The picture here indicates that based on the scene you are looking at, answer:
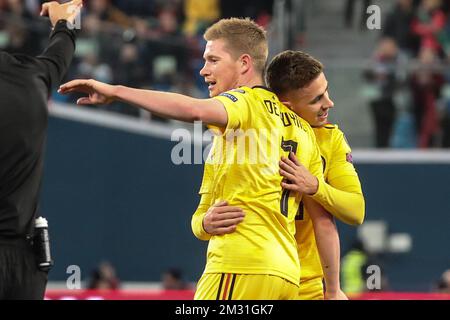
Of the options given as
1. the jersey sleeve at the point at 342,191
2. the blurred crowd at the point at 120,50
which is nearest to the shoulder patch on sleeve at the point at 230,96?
the jersey sleeve at the point at 342,191

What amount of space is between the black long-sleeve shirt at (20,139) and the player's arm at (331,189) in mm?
1253

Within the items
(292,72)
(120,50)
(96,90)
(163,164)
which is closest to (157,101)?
(96,90)

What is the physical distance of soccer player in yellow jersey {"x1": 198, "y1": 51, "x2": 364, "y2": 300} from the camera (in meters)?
6.08

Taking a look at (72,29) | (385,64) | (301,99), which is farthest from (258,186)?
(385,64)

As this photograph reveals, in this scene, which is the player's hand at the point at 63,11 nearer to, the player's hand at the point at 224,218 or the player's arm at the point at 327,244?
the player's hand at the point at 224,218

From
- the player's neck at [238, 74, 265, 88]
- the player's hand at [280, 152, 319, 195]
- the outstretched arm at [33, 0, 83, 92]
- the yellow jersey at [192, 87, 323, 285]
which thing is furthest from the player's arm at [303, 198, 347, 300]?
the outstretched arm at [33, 0, 83, 92]

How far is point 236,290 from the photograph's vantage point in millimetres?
5523

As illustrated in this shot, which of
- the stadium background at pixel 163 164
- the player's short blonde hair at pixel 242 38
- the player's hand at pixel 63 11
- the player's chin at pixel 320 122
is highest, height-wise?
the player's hand at pixel 63 11

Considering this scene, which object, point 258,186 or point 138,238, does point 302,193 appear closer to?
point 258,186

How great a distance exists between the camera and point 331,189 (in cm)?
612

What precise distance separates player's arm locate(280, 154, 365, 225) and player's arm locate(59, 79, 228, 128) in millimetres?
546

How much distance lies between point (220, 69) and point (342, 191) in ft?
3.29

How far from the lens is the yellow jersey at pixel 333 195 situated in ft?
20.3

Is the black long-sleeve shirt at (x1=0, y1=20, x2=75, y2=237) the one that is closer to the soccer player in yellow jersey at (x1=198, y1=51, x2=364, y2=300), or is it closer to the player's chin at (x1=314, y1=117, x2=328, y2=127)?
the soccer player in yellow jersey at (x1=198, y1=51, x2=364, y2=300)
